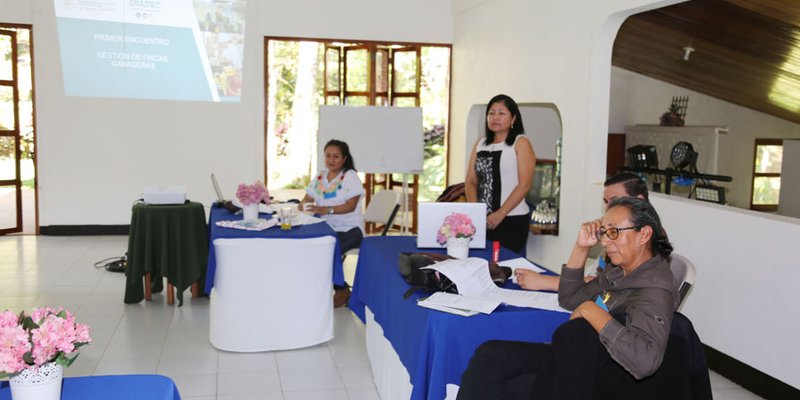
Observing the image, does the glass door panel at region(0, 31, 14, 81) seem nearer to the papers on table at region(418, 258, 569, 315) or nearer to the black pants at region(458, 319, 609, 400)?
the papers on table at region(418, 258, 569, 315)

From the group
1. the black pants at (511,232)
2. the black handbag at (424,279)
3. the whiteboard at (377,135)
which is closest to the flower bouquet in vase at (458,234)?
the black handbag at (424,279)

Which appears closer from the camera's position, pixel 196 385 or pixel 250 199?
pixel 196 385

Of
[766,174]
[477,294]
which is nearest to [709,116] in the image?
[766,174]

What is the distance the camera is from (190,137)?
9.38m

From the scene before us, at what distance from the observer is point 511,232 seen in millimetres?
5117

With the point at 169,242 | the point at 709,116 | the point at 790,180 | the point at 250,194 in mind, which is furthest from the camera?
the point at 709,116

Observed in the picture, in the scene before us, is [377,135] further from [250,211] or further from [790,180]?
[790,180]

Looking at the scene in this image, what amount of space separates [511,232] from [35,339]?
11.7ft

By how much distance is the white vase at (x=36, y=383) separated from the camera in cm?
201

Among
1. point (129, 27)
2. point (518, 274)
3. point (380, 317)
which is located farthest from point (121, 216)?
point (518, 274)

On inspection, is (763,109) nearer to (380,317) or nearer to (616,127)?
(616,127)

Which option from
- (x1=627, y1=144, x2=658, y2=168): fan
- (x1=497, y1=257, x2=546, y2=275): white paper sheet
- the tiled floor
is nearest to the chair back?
the tiled floor

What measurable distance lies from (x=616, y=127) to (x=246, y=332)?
688 cm

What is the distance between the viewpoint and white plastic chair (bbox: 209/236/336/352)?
15.2 ft
